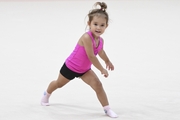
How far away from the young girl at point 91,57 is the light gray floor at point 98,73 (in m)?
0.19

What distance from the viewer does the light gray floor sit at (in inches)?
109

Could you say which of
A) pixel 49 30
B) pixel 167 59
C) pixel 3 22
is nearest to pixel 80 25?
pixel 49 30

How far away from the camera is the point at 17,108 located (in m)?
2.78

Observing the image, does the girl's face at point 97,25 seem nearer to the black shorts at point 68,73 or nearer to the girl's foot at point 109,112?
the black shorts at point 68,73

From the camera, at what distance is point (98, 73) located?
3682 millimetres

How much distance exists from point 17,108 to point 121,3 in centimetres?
668

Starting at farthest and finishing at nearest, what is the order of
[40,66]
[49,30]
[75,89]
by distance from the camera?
[49,30]
[40,66]
[75,89]

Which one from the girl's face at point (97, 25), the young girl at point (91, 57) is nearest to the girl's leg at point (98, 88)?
the young girl at point (91, 57)

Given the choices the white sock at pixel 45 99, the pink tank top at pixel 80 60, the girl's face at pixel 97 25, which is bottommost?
the white sock at pixel 45 99

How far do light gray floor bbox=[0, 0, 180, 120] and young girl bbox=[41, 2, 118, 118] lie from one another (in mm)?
191

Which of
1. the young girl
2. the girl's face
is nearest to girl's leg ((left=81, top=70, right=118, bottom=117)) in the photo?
the young girl

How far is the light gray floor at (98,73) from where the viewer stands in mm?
2767

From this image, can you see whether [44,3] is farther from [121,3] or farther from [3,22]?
[3,22]

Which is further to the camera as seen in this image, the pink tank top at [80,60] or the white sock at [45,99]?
the white sock at [45,99]
